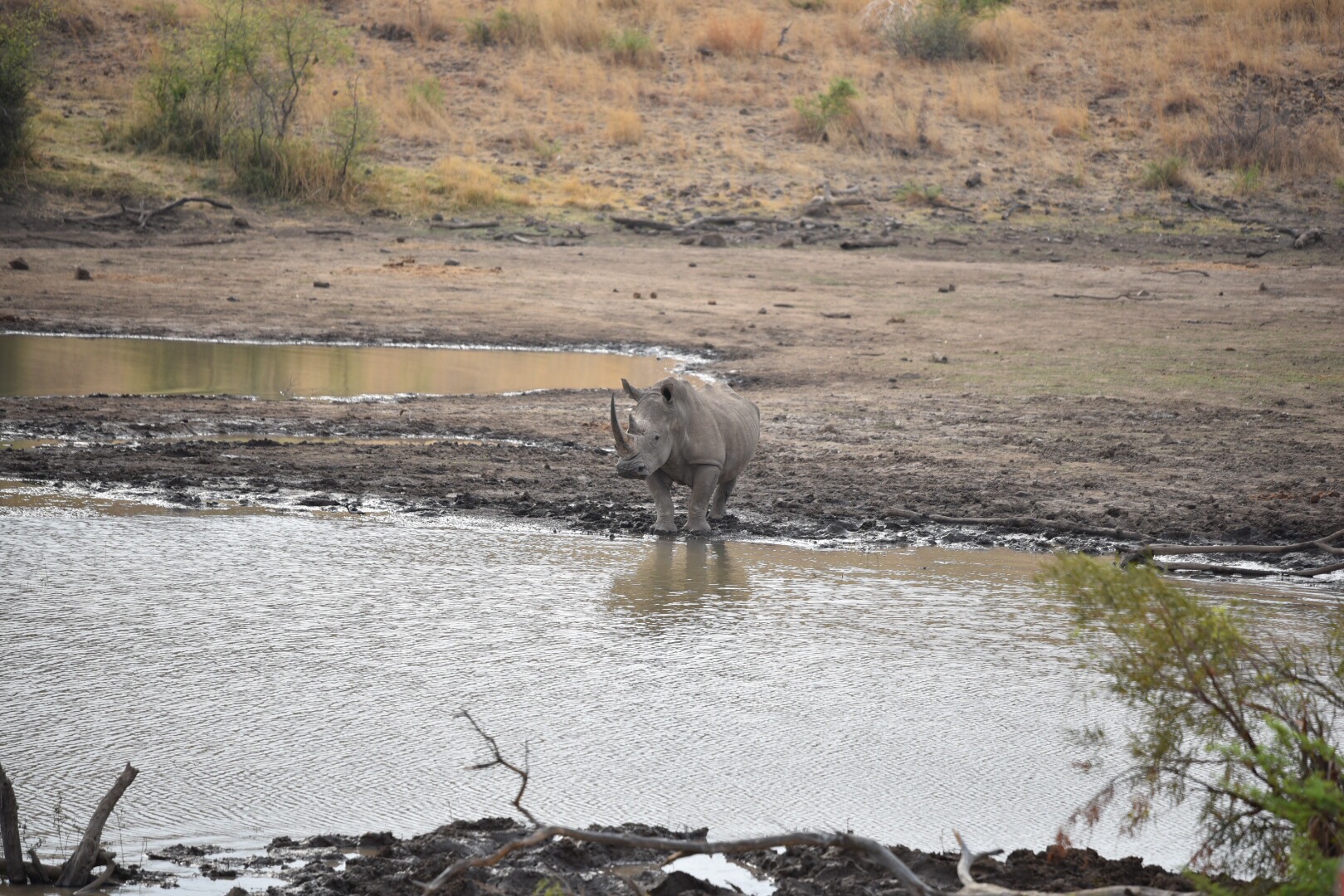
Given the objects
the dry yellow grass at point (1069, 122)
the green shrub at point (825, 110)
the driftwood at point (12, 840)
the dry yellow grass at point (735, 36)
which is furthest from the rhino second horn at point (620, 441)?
the dry yellow grass at point (735, 36)

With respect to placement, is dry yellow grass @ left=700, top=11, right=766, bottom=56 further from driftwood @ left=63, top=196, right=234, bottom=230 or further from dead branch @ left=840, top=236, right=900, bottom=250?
driftwood @ left=63, top=196, right=234, bottom=230

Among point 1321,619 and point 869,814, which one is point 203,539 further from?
point 1321,619

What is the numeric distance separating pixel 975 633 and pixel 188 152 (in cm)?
2058

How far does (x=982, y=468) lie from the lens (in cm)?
1008

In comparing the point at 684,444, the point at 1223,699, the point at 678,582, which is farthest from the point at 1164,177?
the point at 1223,699

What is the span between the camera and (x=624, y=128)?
27.7 meters

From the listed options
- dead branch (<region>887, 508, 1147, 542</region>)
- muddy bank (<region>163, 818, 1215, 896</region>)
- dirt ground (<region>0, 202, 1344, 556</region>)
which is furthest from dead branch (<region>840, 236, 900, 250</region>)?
muddy bank (<region>163, 818, 1215, 896</region>)

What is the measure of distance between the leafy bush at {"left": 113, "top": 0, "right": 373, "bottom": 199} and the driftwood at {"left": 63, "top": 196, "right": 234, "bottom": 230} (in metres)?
1.38

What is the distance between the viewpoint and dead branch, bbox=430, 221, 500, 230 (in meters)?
22.5

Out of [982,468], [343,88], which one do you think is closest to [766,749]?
[982,468]

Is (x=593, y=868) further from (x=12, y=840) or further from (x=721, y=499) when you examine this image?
(x=721, y=499)

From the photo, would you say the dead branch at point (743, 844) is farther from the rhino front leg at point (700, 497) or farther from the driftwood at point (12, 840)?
the rhino front leg at point (700, 497)

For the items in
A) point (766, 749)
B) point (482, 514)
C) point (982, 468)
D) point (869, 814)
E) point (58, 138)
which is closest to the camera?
point (869, 814)

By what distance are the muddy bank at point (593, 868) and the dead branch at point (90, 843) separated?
0.33 meters
